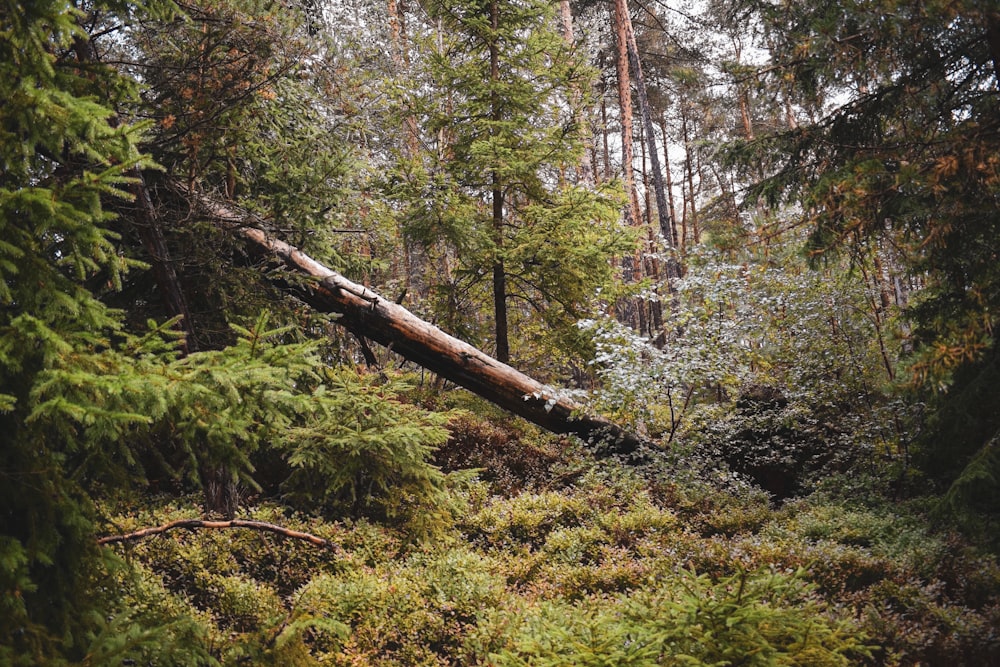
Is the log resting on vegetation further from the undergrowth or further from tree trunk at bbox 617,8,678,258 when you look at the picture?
tree trunk at bbox 617,8,678,258

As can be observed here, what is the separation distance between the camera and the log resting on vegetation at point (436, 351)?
7.27 meters

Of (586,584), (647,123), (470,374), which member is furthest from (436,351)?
(647,123)

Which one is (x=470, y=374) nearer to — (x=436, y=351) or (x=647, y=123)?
(x=436, y=351)

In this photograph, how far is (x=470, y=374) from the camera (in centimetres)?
862

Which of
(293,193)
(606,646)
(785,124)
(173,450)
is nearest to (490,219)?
(293,193)

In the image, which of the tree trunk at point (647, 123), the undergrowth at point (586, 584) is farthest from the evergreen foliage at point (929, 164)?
the tree trunk at point (647, 123)

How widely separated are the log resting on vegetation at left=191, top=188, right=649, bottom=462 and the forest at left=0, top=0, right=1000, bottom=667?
0.06 meters

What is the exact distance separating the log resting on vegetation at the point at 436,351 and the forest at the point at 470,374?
60 mm

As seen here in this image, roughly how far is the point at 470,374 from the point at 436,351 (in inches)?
26.1

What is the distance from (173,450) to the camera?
22.7ft

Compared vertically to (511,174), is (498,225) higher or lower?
lower

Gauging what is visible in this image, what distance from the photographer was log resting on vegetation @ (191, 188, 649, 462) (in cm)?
727

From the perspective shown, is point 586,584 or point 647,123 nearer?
point 586,584

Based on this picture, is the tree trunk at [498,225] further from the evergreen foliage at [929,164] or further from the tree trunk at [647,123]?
the tree trunk at [647,123]
